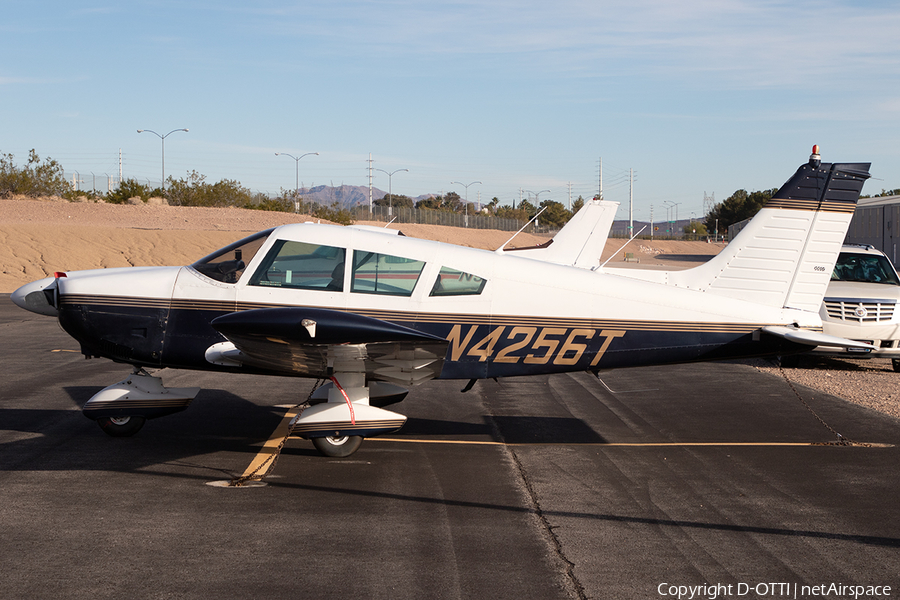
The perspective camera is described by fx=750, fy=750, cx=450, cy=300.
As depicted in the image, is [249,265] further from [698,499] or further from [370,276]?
[698,499]

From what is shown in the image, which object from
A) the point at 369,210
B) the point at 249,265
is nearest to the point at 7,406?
the point at 249,265

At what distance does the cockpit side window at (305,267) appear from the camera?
24.4 feet

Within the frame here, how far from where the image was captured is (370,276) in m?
7.46

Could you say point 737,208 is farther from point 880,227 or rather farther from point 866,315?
point 866,315

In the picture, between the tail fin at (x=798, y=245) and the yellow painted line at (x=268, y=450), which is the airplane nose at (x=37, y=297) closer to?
the yellow painted line at (x=268, y=450)

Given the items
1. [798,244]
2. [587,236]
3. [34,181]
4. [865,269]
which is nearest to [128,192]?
[34,181]

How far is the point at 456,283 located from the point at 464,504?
7.71 ft

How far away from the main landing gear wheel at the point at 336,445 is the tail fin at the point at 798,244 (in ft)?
13.0

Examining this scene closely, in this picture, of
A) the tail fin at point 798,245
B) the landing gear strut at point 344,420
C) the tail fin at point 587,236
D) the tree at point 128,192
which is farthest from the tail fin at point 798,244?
the tree at point 128,192

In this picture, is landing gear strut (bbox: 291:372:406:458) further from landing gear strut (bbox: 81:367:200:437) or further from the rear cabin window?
landing gear strut (bbox: 81:367:200:437)

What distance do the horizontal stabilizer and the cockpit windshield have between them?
5254 millimetres

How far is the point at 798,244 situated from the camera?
7.97 metres

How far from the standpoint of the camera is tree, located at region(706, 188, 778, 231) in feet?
419

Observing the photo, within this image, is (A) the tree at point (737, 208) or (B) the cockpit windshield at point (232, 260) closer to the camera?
(B) the cockpit windshield at point (232, 260)
